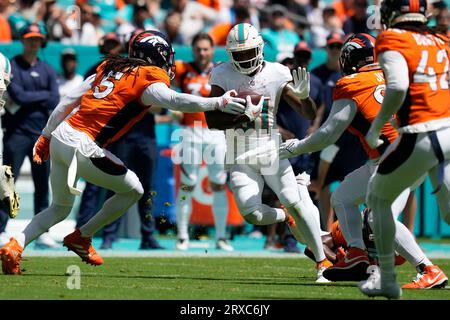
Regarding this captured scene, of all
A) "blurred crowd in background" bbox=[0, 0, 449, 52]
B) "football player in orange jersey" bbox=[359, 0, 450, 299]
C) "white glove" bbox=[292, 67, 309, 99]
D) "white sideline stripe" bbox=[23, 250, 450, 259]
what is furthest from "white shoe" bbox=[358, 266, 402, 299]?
"blurred crowd in background" bbox=[0, 0, 449, 52]

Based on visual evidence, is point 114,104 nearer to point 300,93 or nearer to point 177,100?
point 177,100

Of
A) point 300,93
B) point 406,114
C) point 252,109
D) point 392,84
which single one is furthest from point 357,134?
point 392,84

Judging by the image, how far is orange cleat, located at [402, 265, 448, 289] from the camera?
7.62m

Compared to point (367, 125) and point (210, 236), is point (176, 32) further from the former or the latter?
point (367, 125)

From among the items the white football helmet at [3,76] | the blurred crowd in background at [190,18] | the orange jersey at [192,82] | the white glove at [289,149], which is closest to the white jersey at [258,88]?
the white glove at [289,149]

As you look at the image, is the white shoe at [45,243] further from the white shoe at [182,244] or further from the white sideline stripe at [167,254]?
the white shoe at [182,244]

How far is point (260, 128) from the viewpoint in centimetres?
853

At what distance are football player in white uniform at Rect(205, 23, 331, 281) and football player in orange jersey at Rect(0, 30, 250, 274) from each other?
43 centimetres

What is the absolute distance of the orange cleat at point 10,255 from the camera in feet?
26.9

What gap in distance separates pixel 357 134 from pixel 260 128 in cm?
91

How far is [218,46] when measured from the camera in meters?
14.5

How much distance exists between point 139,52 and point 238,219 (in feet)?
17.6
